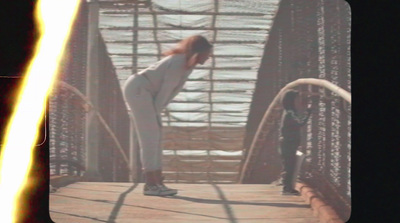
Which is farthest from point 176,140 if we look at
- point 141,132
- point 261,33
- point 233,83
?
point 261,33

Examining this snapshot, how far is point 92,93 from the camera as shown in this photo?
106 inches

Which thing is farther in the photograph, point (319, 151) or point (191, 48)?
point (319, 151)

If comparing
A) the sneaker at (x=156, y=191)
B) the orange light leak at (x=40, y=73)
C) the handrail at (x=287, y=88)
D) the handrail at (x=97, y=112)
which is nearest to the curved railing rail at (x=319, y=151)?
the handrail at (x=287, y=88)

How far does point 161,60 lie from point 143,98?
0.18 meters

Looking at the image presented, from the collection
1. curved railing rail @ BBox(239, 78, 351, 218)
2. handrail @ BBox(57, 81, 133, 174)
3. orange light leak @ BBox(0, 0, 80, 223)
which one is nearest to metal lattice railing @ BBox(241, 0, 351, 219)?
curved railing rail @ BBox(239, 78, 351, 218)

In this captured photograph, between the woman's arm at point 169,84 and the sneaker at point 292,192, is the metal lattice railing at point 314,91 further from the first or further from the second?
the woman's arm at point 169,84

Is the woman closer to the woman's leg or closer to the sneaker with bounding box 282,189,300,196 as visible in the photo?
the woman's leg

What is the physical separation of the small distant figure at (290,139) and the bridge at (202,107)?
0.11 feet

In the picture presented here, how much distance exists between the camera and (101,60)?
2717 millimetres

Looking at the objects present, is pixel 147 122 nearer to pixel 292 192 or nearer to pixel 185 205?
pixel 185 205

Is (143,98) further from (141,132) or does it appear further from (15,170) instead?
(15,170)

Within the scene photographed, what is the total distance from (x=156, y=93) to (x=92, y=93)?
0.27 metres

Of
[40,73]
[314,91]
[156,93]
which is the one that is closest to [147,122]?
[156,93]

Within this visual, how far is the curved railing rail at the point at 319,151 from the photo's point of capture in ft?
8.91
